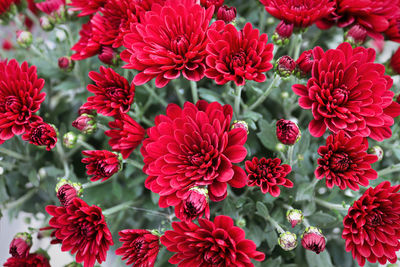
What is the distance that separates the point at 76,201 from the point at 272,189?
0.25 metres

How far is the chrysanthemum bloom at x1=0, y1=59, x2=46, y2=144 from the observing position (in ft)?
1.62

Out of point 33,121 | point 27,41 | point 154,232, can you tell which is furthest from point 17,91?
point 154,232

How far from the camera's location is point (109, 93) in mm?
491

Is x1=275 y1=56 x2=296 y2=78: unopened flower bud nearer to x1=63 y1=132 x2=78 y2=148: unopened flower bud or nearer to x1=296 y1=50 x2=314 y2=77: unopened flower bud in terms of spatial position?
x1=296 y1=50 x2=314 y2=77: unopened flower bud

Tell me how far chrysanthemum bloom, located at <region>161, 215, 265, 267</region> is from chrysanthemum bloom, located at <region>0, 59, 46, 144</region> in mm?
261

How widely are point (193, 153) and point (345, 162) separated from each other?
0.19m

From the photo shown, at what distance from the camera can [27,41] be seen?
66 cm

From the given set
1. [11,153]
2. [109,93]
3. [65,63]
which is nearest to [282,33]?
[109,93]

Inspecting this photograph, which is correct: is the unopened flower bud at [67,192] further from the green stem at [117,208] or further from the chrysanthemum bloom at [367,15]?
the chrysanthemum bloom at [367,15]

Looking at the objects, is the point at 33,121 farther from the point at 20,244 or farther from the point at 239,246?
the point at 239,246

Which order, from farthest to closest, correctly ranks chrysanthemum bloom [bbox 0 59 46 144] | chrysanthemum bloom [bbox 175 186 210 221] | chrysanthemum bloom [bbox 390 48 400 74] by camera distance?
chrysanthemum bloom [bbox 390 48 400 74]
chrysanthemum bloom [bbox 0 59 46 144]
chrysanthemum bloom [bbox 175 186 210 221]

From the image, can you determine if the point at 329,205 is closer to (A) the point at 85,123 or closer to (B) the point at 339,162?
(B) the point at 339,162

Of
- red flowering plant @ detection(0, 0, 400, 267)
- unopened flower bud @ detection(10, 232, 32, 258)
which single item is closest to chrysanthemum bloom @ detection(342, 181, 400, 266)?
red flowering plant @ detection(0, 0, 400, 267)

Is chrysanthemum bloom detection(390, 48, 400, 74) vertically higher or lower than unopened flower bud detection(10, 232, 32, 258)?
higher
